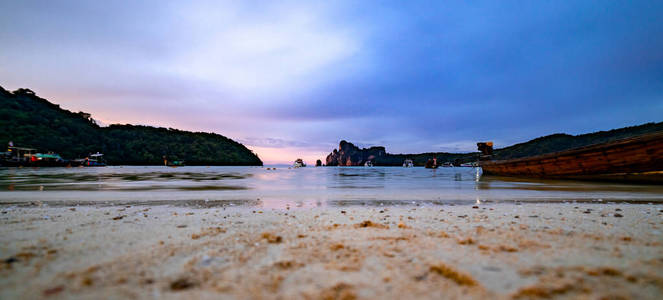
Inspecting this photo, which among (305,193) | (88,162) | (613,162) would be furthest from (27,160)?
(613,162)

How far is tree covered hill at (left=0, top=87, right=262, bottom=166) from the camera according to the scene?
97.2 m

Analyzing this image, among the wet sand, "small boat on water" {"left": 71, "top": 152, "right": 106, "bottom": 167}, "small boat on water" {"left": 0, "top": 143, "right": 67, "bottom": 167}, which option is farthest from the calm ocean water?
"small boat on water" {"left": 71, "top": 152, "right": 106, "bottom": 167}

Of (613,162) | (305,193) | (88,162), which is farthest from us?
(88,162)

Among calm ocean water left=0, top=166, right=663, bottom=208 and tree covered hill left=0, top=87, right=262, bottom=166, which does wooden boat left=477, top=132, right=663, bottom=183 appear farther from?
tree covered hill left=0, top=87, right=262, bottom=166

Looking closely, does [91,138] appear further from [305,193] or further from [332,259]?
[332,259]

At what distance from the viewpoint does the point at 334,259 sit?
297 centimetres

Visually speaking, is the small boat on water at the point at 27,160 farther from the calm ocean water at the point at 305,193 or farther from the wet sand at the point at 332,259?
the wet sand at the point at 332,259

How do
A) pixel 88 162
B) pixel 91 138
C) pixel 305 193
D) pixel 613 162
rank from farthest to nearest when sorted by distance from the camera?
pixel 91 138 < pixel 88 162 < pixel 613 162 < pixel 305 193

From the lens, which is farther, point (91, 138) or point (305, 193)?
point (91, 138)

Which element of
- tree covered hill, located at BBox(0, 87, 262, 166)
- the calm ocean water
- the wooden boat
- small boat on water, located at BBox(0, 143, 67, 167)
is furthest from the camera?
tree covered hill, located at BBox(0, 87, 262, 166)

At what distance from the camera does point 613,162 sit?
15375mm

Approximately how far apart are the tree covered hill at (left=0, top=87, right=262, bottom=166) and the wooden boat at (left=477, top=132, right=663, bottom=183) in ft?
455

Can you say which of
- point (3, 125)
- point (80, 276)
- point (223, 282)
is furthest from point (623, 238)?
point (3, 125)

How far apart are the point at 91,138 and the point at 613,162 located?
163903mm
